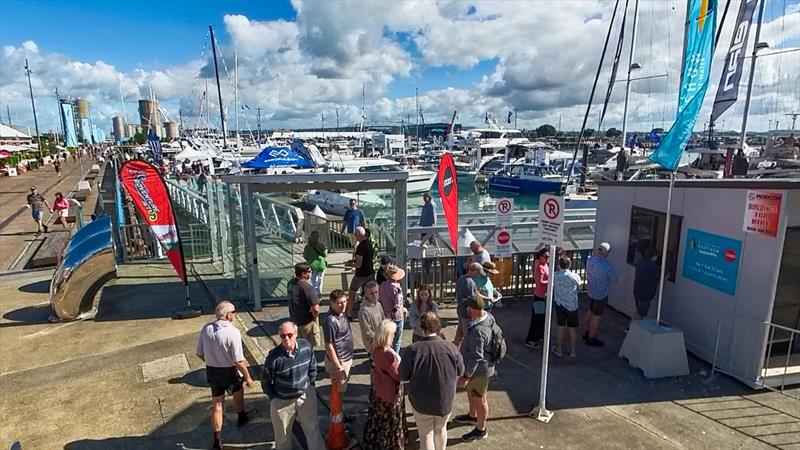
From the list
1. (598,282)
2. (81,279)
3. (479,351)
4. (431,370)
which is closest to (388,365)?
(431,370)

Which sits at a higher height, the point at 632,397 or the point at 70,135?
the point at 70,135

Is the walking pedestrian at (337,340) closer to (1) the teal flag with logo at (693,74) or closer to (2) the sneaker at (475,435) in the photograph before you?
(2) the sneaker at (475,435)

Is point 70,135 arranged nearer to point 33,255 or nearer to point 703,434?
point 33,255

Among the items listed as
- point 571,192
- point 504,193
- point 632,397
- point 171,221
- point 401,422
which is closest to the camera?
point 401,422

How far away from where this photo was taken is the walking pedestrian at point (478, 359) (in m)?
4.55

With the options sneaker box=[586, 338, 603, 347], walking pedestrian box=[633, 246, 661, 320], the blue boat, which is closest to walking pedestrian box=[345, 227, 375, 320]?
sneaker box=[586, 338, 603, 347]

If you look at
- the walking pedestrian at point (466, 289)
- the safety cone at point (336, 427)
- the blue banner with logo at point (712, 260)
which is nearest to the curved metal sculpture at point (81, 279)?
the safety cone at point (336, 427)

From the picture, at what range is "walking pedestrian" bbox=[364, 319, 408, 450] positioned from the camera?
159 inches

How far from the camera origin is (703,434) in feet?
16.3

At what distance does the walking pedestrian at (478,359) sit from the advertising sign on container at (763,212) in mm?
3803

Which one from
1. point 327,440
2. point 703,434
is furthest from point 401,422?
point 703,434

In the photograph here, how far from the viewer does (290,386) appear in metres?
4.15

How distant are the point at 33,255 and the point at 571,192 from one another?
28.4m

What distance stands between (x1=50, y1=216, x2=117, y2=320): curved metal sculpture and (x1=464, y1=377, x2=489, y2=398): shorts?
762 cm
